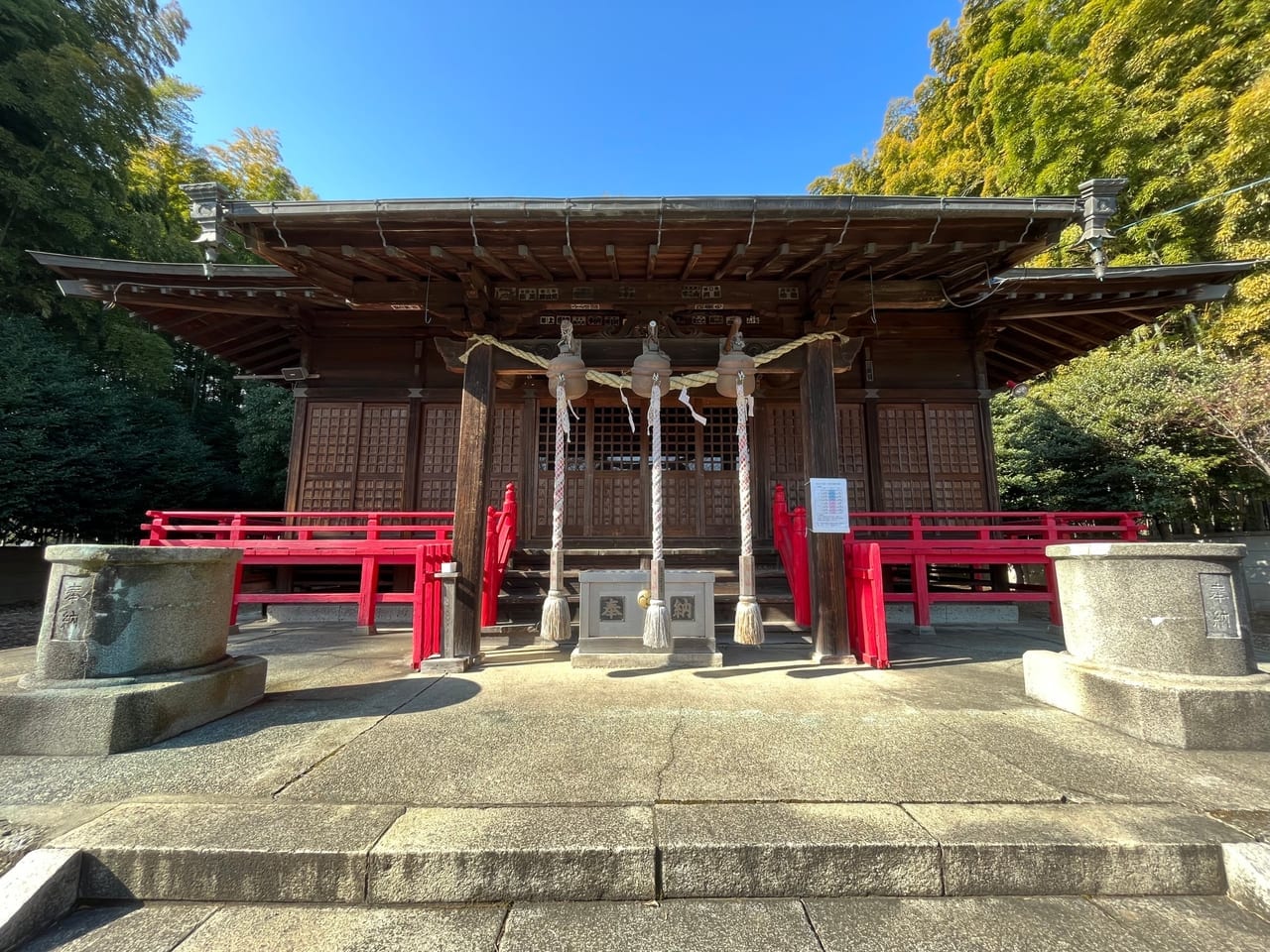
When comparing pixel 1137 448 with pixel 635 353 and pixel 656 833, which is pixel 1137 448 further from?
pixel 656 833

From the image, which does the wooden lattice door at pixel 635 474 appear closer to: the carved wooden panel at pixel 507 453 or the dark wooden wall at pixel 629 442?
the dark wooden wall at pixel 629 442

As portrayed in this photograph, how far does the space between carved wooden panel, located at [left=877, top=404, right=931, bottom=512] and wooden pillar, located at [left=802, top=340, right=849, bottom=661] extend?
388 cm

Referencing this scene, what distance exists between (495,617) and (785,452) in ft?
16.5

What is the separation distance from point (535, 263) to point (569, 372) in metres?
1.16

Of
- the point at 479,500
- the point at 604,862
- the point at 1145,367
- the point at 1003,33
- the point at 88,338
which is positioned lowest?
the point at 604,862

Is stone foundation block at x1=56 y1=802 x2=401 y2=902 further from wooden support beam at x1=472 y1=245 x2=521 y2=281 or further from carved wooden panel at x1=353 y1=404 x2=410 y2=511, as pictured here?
carved wooden panel at x1=353 y1=404 x2=410 y2=511

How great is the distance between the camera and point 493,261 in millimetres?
5039

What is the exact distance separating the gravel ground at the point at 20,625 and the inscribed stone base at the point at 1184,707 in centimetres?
920

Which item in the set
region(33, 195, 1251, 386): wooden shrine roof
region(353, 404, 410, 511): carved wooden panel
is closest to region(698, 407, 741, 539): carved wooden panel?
region(33, 195, 1251, 386): wooden shrine roof

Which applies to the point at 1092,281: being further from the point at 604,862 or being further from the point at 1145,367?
the point at 604,862

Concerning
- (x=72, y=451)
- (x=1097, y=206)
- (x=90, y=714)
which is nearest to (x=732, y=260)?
(x=1097, y=206)

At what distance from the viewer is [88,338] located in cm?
1277

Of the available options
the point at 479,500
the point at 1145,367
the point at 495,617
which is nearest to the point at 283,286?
the point at 479,500

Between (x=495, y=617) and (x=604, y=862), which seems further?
(x=495, y=617)
